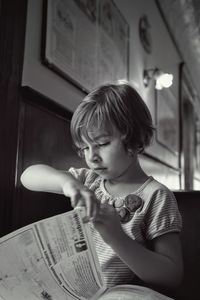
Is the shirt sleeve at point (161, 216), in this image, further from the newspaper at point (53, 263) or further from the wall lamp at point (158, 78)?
the wall lamp at point (158, 78)

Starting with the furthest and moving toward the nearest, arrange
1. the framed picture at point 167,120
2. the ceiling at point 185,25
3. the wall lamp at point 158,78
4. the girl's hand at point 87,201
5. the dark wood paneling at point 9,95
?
the ceiling at point 185,25, the framed picture at point 167,120, the wall lamp at point 158,78, the dark wood paneling at point 9,95, the girl's hand at point 87,201

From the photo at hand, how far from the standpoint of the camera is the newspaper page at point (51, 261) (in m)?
0.77

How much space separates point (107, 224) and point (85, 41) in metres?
1.31

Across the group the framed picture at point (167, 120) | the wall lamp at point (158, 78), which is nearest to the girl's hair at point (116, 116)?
the wall lamp at point (158, 78)

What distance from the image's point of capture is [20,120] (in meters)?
1.17

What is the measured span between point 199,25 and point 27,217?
3658 millimetres

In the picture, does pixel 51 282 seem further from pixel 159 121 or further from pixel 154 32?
pixel 154 32

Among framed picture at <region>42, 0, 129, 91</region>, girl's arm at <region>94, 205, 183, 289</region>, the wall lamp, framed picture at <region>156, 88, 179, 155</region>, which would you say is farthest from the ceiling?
girl's arm at <region>94, 205, 183, 289</region>

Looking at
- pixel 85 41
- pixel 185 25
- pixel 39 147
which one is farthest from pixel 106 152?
pixel 185 25

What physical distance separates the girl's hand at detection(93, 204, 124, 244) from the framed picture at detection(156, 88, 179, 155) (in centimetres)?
246

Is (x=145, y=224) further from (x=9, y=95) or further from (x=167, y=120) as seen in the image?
(x=167, y=120)

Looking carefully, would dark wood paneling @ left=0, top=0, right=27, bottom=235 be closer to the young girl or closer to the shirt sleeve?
the young girl

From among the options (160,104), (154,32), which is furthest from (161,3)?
(160,104)

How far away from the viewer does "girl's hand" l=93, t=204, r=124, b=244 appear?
699mm
